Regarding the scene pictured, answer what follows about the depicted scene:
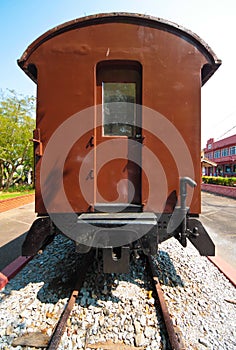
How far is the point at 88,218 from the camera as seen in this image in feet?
7.86

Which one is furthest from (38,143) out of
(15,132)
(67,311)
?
(15,132)

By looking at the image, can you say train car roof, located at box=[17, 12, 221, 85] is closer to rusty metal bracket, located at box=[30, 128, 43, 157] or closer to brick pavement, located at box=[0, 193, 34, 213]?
rusty metal bracket, located at box=[30, 128, 43, 157]

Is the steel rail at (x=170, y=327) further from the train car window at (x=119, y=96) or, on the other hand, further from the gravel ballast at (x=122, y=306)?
the train car window at (x=119, y=96)

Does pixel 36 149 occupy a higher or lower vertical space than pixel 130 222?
higher

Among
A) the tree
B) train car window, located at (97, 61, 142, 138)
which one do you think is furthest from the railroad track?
the tree

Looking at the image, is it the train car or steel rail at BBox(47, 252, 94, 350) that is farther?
the train car

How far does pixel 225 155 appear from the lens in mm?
37344

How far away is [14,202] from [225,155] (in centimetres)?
3652

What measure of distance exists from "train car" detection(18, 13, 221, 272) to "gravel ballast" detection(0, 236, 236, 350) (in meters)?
0.73

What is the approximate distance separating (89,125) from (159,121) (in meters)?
0.87

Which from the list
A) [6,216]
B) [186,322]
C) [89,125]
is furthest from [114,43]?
[6,216]

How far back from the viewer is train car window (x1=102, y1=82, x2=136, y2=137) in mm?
2740

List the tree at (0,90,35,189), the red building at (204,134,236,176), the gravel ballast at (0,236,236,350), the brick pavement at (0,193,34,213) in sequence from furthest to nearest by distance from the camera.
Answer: the red building at (204,134,236,176) < the tree at (0,90,35,189) < the brick pavement at (0,193,34,213) < the gravel ballast at (0,236,236,350)

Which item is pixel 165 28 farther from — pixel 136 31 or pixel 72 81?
pixel 72 81
